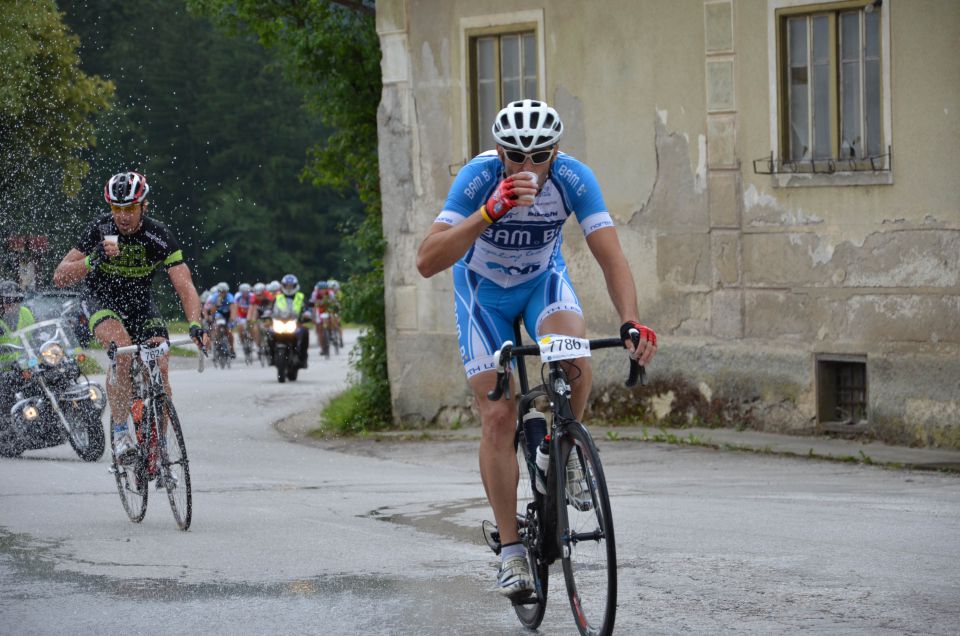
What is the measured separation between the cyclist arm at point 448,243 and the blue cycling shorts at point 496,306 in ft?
1.35

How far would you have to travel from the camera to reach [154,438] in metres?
9.70

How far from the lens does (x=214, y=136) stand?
72750 mm

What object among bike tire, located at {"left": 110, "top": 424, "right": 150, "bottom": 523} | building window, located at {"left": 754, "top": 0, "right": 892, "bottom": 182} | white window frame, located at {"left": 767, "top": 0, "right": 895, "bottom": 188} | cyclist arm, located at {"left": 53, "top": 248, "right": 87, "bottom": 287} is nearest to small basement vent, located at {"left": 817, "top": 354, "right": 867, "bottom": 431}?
white window frame, located at {"left": 767, "top": 0, "right": 895, "bottom": 188}

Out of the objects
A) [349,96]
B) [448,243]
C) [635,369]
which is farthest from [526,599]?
[349,96]

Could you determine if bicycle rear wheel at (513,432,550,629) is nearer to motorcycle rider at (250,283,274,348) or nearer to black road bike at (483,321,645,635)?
black road bike at (483,321,645,635)

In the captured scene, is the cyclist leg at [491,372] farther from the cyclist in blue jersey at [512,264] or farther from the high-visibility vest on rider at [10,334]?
the high-visibility vest on rider at [10,334]

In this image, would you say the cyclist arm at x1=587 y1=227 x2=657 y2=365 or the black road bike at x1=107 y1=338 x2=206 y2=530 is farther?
the black road bike at x1=107 y1=338 x2=206 y2=530

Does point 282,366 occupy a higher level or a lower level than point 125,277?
lower

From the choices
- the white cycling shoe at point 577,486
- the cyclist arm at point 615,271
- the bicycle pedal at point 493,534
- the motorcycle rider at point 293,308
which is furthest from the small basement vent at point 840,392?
the motorcycle rider at point 293,308

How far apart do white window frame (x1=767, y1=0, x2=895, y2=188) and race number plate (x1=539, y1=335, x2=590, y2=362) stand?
8.47m

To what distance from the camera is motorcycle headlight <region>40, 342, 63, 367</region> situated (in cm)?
1494

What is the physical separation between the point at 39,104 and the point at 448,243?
38.8m

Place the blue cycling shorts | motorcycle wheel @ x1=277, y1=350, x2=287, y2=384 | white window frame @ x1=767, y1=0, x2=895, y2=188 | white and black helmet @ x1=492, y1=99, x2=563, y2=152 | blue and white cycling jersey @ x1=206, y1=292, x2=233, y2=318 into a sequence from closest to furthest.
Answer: white and black helmet @ x1=492, y1=99, x2=563, y2=152 → the blue cycling shorts → white window frame @ x1=767, y1=0, x2=895, y2=188 → motorcycle wheel @ x1=277, y1=350, x2=287, y2=384 → blue and white cycling jersey @ x1=206, y1=292, x2=233, y2=318

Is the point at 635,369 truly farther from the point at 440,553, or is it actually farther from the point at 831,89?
the point at 831,89
